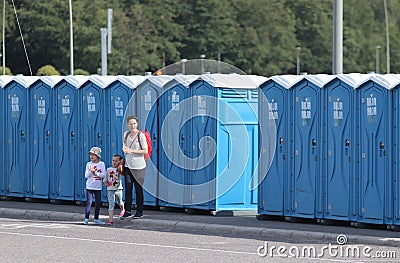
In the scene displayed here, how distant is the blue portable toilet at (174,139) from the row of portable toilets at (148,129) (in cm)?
2

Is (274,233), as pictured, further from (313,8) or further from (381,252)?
(313,8)

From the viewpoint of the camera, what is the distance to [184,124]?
57.7 feet

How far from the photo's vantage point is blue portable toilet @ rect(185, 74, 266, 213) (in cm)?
1712

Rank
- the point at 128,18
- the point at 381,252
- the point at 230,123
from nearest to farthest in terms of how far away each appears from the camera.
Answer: the point at 381,252, the point at 230,123, the point at 128,18

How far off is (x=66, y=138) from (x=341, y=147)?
571cm

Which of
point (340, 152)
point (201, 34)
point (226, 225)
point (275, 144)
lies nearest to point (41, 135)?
point (275, 144)

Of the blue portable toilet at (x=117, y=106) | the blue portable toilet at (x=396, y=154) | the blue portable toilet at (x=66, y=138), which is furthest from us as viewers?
the blue portable toilet at (x=66, y=138)

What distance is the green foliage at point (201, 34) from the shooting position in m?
73.8

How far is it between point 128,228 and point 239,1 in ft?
273

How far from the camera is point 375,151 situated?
589 inches

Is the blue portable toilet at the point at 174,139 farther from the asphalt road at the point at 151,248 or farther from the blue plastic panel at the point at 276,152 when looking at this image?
the asphalt road at the point at 151,248

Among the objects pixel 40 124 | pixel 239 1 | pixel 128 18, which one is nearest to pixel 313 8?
pixel 239 1

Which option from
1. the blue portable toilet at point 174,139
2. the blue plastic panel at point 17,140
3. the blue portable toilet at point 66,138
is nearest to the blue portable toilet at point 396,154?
the blue portable toilet at point 174,139

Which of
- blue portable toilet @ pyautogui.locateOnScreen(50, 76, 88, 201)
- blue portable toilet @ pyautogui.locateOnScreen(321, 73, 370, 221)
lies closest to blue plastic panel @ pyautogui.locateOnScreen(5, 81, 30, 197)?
blue portable toilet @ pyautogui.locateOnScreen(50, 76, 88, 201)
